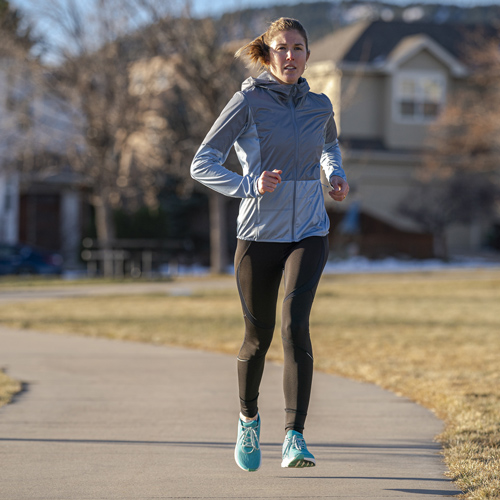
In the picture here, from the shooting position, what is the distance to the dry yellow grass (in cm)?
614

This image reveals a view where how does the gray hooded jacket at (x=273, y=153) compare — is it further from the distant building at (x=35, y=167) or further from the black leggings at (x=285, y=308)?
the distant building at (x=35, y=167)

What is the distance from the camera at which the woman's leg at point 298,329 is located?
471 centimetres

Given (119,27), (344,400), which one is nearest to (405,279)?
(119,27)

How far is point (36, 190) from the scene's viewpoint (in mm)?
32812

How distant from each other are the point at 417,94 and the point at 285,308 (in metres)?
31.6

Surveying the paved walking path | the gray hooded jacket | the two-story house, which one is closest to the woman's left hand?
the gray hooded jacket

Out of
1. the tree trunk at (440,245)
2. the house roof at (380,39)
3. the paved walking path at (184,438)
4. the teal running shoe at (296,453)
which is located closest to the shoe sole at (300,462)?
the teal running shoe at (296,453)

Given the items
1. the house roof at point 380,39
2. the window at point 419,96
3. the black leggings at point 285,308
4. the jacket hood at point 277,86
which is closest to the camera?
the black leggings at point 285,308

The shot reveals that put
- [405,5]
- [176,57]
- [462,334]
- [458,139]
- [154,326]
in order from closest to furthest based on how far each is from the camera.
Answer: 1. [462,334]
2. [154,326]
3. [176,57]
4. [458,139]
5. [405,5]

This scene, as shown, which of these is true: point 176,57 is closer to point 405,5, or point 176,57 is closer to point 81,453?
point 81,453

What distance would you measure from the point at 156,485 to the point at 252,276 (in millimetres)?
1133

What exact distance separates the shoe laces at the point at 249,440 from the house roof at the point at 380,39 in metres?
30.0

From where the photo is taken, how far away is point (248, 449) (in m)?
4.85

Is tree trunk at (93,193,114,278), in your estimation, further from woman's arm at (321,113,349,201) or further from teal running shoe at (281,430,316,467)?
teal running shoe at (281,430,316,467)
